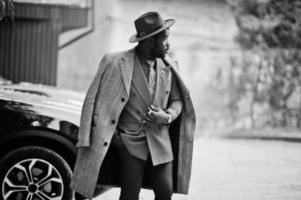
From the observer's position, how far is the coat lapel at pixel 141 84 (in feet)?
13.7

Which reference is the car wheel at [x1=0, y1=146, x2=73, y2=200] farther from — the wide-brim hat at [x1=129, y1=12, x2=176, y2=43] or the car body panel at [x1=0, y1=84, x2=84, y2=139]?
the wide-brim hat at [x1=129, y1=12, x2=176, y2=43]

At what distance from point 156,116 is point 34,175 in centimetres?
172

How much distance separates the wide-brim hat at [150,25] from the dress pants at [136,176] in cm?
78

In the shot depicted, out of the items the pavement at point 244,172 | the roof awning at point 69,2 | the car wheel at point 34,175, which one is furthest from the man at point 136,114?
the roof awning at point 69,2

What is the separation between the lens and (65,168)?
5.20m

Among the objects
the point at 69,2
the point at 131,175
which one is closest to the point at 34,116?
the point at 131,175

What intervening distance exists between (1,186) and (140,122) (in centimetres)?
179

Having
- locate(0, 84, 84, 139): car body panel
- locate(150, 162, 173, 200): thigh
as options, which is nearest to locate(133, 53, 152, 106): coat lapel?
locate(150, 162, 173, 200): thigh

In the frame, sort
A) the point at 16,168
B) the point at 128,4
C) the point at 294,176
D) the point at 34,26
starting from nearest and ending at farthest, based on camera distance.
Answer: the point at 16,168 < the point at 294,176 < the point at 34,26 < the point at 128,4

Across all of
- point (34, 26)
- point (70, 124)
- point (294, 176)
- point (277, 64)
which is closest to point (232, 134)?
point (277, 64)

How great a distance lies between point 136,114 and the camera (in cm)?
416

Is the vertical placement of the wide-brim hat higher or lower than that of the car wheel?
higher

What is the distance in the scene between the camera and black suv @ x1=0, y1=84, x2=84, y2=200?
5.17 meters

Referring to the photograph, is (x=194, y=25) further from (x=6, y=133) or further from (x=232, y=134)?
(x=6, y=133)
